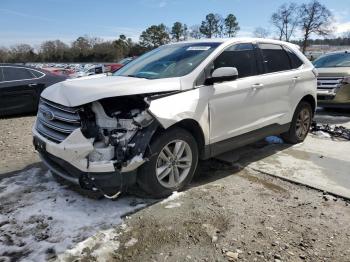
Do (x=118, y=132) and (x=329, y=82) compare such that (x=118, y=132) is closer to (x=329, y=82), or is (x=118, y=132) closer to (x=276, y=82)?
(x=276, y=82)

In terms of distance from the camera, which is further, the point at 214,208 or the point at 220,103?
the point at 220,103

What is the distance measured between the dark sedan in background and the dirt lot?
4854mm

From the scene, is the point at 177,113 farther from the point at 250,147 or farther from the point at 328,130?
the point at 328,130

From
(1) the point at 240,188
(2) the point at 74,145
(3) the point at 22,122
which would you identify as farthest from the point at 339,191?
(3) the point at 22,122

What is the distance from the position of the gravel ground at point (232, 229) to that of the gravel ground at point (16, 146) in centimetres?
264

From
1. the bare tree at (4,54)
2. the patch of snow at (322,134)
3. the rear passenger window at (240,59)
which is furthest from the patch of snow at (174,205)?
the bare tree at (4,54)

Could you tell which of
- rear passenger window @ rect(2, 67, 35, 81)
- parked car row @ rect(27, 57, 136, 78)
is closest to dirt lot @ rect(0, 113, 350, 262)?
parked car row @ rect(27, 57, 136, 78)

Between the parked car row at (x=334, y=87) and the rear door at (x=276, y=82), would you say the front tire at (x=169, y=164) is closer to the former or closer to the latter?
the rear door at (x=276, y=82)

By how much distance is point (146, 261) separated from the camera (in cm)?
311

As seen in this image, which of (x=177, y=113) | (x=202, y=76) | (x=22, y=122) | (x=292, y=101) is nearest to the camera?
(x=177, y=113)

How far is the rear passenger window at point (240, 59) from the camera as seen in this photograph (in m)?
4.79

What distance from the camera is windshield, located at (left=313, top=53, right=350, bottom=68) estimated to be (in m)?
10.1

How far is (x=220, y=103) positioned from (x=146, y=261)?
86.2 inches

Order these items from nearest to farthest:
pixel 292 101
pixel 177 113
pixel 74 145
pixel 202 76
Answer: pixel 74 145
pixel 177 113
pixel 202 76
pixel 292 101
